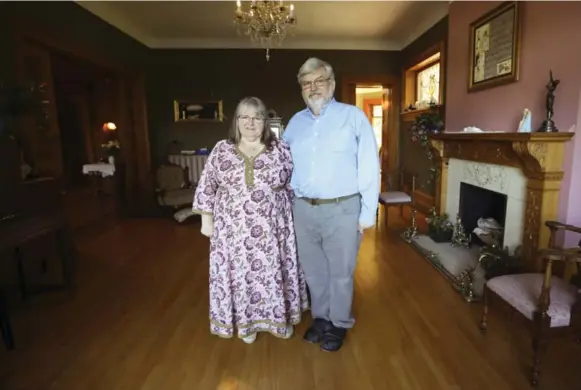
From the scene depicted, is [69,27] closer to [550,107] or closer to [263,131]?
[263,131]

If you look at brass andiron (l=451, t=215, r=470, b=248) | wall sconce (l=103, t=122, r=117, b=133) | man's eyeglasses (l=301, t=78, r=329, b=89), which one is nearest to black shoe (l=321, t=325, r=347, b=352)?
man's eyeglasses (l=301, t=78, r=329, b=89)

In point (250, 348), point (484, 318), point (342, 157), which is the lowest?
point (250, 348)

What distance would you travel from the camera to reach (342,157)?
1852 millimetres

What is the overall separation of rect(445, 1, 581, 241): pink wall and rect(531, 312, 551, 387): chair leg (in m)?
1.13

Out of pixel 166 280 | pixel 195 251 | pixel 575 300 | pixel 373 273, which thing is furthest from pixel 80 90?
pixel 575 300

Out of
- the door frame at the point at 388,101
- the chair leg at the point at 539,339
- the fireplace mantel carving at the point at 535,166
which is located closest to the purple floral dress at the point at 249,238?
the chair leg at the point at 539,339

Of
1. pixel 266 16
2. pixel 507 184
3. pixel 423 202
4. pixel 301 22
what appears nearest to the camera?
pixel 507 184

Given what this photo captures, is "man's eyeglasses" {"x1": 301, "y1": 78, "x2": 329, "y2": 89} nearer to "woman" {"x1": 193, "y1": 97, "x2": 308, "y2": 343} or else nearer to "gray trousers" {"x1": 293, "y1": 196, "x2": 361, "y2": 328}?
"woman" {"x1": 193, "y1": 97, "x2": 308, "y2": 343}

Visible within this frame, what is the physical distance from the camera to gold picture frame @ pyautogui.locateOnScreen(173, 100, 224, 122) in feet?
20.6

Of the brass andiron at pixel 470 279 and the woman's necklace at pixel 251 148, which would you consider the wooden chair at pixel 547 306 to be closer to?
the brass andiron at pixel 470 279

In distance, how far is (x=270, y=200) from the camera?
6.31 ft

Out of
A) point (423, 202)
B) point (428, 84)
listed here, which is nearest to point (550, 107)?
point (423, 202)

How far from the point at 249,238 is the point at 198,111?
4.85 meters

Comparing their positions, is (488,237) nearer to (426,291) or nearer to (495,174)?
(495,174)
